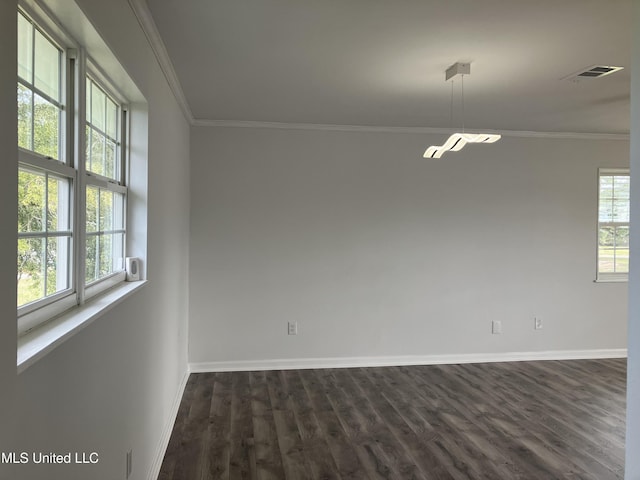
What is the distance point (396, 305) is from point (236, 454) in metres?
2.50

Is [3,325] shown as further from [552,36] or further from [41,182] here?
[552,36]

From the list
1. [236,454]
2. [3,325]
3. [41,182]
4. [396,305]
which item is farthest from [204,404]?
[3,325]

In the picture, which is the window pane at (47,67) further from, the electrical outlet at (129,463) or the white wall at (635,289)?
the white wall at (635,289)

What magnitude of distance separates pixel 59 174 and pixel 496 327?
4689 millimetres

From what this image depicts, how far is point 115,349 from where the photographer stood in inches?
70.7

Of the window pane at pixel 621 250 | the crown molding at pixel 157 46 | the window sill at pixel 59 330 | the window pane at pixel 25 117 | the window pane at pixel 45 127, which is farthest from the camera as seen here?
the window pane at pixel 621 250

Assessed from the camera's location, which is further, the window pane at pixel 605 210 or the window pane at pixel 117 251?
the window pane at pixel 605 210

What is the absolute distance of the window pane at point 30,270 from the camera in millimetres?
1201

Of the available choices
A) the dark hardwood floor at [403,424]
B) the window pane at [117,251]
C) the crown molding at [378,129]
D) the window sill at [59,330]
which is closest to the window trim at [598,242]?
the crown molding at [378,129]

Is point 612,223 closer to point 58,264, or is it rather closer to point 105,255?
point 105,255

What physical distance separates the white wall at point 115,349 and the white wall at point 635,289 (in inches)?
74.2

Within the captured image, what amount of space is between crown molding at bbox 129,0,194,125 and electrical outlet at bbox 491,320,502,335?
380cm

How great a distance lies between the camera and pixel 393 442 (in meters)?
3.11

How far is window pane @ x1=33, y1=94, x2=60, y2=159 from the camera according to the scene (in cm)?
131
